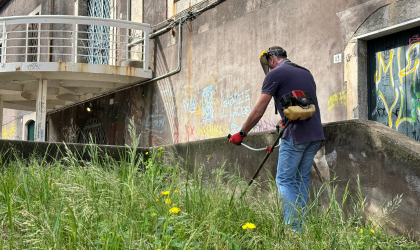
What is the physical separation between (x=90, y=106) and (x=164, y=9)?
526 centimetres

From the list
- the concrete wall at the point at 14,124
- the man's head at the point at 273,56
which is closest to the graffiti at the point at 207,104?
the man's head at the point at 273,56

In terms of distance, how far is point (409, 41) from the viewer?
5.97m

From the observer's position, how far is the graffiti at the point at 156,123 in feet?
36.6

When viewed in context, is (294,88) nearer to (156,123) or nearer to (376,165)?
(376,165)

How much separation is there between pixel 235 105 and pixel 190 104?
1.73m

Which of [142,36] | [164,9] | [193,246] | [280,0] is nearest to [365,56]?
[280,0]

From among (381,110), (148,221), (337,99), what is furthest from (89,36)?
(148,221)

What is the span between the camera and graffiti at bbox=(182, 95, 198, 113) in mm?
10086

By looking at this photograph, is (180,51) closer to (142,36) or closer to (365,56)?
(142,36)

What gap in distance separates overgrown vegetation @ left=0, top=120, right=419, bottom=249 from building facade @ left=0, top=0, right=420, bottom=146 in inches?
136

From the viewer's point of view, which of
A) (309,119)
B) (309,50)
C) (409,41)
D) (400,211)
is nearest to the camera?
(400,211)

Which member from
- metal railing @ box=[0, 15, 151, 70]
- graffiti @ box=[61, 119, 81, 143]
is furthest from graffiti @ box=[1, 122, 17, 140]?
metal railing @ box=[0, 15, 151, 70]

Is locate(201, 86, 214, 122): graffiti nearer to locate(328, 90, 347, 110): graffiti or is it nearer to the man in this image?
locate(328, 90, 347, 110): graffiti

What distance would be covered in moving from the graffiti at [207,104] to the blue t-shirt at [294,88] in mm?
5961
